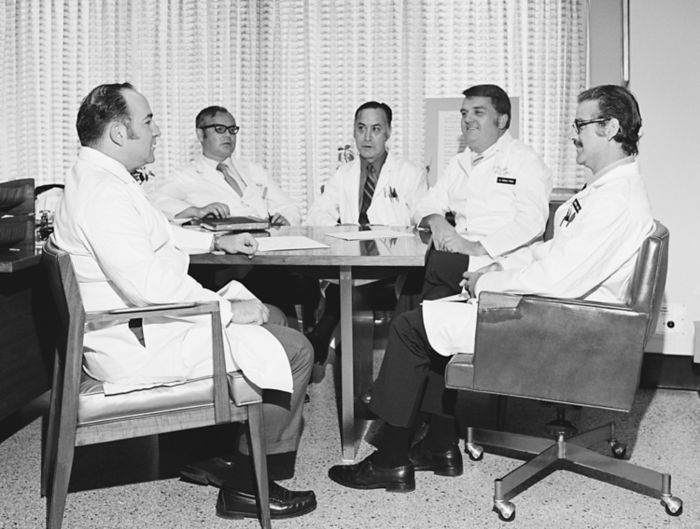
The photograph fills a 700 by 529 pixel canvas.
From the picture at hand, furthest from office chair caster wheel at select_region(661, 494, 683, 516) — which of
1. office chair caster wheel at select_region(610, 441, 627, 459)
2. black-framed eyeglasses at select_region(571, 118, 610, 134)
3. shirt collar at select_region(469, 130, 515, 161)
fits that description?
shirt collar at select_region(469, 130, 515, 161)

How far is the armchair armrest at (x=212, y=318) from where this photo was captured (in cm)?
216

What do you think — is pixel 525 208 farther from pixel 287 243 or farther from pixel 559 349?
pixel 559 349

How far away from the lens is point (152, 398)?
Result: 2.29m

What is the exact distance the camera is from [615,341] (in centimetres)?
237

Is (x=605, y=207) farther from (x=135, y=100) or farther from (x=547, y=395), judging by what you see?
(x=135, y=100)

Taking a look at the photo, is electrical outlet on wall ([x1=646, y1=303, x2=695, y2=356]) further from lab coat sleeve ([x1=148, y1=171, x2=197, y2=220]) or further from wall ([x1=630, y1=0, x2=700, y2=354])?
lab coat sleeve ([x1=148, y1=171, x2=197, y2=220])

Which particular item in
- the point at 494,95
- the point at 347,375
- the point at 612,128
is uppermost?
the point at 494,95

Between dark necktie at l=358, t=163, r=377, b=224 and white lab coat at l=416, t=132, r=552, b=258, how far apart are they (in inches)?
17.2

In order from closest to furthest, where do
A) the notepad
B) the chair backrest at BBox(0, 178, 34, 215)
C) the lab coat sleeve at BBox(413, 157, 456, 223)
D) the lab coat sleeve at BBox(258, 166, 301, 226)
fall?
1. the chair backrest at BBox(0, 178, 34, 215)
2. the notepad
3. the lab coat sleeve at BBox(413, 157, 456, 223)
4. the lab coat sleeve at BBox(258, 166, 301, 226)

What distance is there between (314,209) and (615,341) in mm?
2337

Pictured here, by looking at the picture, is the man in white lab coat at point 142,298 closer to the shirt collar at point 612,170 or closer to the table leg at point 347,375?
the table leg at point 347,375

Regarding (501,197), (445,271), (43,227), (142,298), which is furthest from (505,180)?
(43,227)

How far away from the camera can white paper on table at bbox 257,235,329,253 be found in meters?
2.97

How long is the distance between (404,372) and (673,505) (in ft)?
2.97
